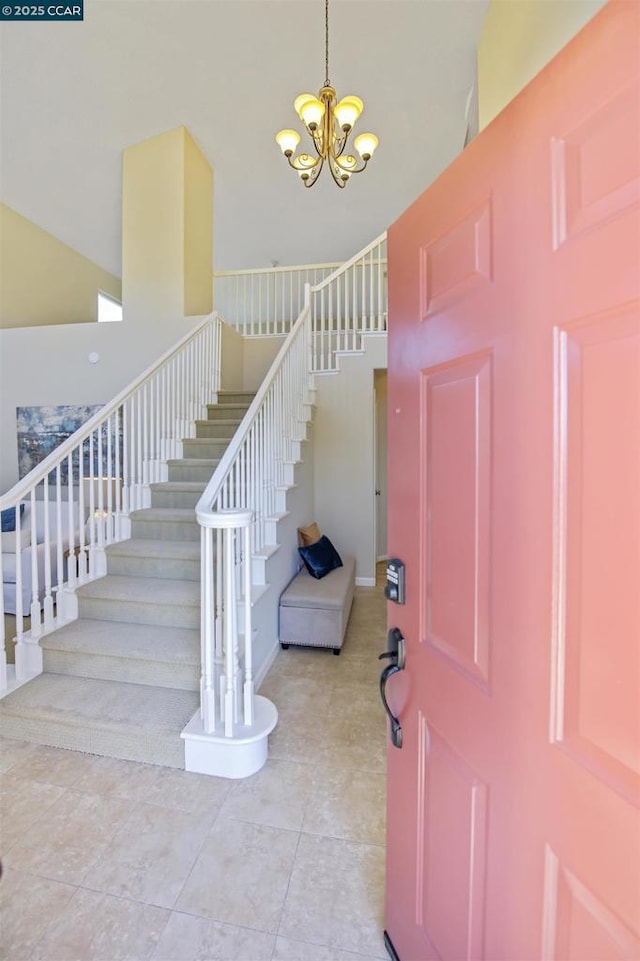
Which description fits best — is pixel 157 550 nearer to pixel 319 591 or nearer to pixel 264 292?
pixel 319 591

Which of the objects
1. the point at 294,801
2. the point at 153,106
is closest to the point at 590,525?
the point at 294,801

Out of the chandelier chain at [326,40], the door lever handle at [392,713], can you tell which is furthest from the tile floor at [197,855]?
the chandelier chain at [326,40]

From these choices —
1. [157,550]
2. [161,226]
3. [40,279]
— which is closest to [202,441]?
[157,550]

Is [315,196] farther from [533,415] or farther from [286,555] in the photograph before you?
[533,415]

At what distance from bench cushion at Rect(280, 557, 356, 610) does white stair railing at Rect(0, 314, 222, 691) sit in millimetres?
1350

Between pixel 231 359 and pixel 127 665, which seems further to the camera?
pixel 231 359

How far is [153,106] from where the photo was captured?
4.06m

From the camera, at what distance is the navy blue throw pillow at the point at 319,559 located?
341 centimetres

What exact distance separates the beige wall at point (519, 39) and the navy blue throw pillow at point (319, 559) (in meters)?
2.96

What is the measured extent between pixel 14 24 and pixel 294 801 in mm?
5747

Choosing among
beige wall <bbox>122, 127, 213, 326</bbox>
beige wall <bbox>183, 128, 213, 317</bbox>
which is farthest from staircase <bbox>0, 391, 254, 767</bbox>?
beige wall <bbox>183, 128, 213, 317</bbox>

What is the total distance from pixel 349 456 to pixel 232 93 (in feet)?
12.3

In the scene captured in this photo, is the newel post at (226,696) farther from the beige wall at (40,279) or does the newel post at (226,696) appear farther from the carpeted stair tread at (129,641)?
the beige wall at (40,279)

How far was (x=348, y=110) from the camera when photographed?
9.11 feet
